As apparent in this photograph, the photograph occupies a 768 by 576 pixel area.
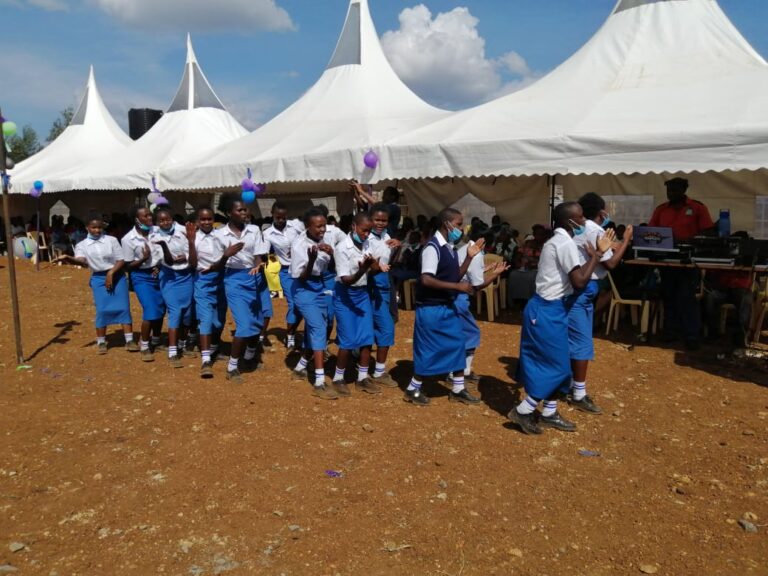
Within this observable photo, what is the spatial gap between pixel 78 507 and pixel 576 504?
268 cm

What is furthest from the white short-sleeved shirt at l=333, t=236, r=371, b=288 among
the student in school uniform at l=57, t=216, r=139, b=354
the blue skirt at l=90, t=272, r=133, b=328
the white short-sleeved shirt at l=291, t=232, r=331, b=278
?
the blue skirt at l=90, t=272, r=133, b=328

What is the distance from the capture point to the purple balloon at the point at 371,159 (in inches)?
311

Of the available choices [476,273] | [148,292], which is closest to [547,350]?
[476,273]

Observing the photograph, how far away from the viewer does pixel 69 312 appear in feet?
29.1

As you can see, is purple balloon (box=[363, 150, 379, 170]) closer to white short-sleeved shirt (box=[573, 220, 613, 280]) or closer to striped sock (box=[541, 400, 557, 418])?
white short-sleeved shirt (box=[573, 220, 613, 280])

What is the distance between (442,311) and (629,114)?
3885 mm

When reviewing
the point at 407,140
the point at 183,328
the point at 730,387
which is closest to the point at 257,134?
the point at 407,140

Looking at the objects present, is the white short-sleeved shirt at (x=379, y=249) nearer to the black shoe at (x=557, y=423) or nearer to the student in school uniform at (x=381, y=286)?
the student in school uniform at (x=381, y=286)

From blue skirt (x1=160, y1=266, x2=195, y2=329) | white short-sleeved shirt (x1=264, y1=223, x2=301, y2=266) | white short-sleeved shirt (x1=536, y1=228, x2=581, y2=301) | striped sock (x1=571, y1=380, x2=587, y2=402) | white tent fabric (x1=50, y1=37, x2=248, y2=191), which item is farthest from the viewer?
white tent fabric (x1=50, y1=37, x2=248, y2=191)

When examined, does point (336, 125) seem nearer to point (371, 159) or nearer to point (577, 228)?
point (371, 159)

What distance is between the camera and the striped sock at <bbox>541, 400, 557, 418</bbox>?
160 inches

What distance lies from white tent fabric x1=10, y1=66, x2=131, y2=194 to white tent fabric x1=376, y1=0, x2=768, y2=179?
1184cm

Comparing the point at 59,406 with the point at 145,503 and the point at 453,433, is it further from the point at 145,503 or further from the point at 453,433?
the point at 453,433

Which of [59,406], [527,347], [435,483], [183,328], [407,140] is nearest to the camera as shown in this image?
[435,483]
